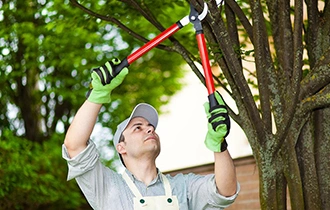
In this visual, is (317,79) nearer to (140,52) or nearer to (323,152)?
(323,152)

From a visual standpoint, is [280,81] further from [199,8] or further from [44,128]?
[44,128]

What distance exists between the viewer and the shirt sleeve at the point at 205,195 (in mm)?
2744

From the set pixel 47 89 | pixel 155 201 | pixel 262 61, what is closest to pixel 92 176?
pixel 155 201

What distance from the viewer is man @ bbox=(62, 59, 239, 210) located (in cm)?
260

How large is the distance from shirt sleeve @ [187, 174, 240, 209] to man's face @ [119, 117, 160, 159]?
0.65 feet

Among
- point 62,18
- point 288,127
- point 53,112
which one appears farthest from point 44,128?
point 288,127

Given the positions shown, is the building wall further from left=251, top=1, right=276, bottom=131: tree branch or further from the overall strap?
the overall strap

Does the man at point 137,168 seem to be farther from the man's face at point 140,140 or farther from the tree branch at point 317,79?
the tree branch at point 317,79

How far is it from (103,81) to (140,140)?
455mm

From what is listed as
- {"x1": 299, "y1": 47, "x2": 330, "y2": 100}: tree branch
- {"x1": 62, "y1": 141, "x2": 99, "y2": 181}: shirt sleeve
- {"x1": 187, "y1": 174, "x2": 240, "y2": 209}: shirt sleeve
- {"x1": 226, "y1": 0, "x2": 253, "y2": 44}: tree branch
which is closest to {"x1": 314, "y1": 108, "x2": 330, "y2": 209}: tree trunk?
{"x1": 299, "y1": 47, "x2": 330, "y2": 100}: tree branch

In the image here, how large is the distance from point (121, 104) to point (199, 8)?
597 cm

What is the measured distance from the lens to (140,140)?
9.62 feet

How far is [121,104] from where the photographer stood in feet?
29.4

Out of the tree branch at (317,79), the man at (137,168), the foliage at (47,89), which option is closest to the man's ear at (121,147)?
the man at (137,168)
